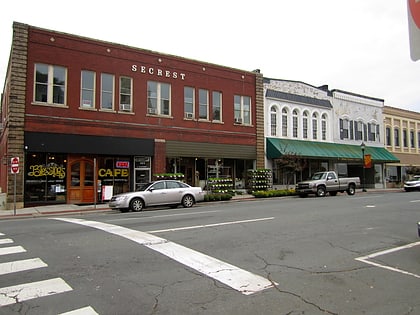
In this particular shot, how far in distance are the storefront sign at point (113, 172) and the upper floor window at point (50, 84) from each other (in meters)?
4.50

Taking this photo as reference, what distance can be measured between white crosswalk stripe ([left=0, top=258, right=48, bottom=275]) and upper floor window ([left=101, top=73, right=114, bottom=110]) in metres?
16.2

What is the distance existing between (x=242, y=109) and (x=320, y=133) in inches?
338

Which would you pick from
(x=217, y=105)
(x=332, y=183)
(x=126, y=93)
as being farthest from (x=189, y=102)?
(x=332, y=183)

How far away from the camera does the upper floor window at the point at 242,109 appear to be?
27375 mm

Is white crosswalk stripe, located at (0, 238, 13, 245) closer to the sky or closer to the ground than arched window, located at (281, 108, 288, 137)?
closer to the ground

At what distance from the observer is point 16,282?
5336 millimetres

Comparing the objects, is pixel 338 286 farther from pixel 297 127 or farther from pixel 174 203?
pixel 297 127

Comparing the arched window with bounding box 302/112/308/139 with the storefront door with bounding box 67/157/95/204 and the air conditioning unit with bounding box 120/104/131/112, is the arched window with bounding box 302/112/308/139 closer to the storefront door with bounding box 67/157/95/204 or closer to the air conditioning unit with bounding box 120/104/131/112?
the air conditioning unit with bounding box 120/104/131/112

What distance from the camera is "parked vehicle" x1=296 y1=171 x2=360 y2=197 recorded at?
968 inches

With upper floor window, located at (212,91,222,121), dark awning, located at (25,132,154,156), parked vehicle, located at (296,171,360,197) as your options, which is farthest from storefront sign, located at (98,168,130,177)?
parked vehicle, located at (296,171,360,197)

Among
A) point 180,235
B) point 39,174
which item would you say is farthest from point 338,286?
point 39,174

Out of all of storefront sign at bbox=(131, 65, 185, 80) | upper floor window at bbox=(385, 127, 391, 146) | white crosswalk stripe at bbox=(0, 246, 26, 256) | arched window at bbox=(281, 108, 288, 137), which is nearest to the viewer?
white crosswalk stripe at bbox=(0, 246, 26, 256)

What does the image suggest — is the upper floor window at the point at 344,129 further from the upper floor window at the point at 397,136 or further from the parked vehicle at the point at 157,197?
the parked vehicle at the point at 157,197

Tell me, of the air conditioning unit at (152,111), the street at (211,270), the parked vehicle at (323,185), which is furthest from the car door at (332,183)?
the street at (211,270)
